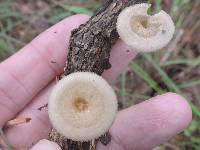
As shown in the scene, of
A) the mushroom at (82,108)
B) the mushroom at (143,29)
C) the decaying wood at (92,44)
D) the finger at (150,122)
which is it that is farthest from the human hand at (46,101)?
the mushroom at (82,108)

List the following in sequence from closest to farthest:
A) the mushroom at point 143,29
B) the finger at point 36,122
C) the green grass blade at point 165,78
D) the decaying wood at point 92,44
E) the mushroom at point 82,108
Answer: the mushroom at point 82,108, the mushroom at point 143,29, the decaying wood at point 92,44, the finger at point 36,122, the green grass blade at point 165,78

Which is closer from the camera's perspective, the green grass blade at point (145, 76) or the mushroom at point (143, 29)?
the mushroom at point (143, 29)

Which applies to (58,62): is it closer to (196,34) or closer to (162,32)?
(162,32)

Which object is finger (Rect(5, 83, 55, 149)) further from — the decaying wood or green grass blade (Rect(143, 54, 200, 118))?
green grass blade (Rect(143, 54, 200, 118))

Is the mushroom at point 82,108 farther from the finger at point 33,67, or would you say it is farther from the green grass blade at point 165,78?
the green grass blade at point 165,78

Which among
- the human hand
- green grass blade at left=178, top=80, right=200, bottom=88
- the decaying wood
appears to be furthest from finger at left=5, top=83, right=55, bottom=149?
green grass blade at left=178, top=80, right=200, bottom=88

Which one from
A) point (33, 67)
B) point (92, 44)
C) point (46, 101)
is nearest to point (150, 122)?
point (92, 44)

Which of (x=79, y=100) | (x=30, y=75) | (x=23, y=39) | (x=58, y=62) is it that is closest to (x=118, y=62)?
(x=58, y=62)

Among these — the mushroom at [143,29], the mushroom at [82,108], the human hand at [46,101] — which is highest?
the mushroom at [143,29]
